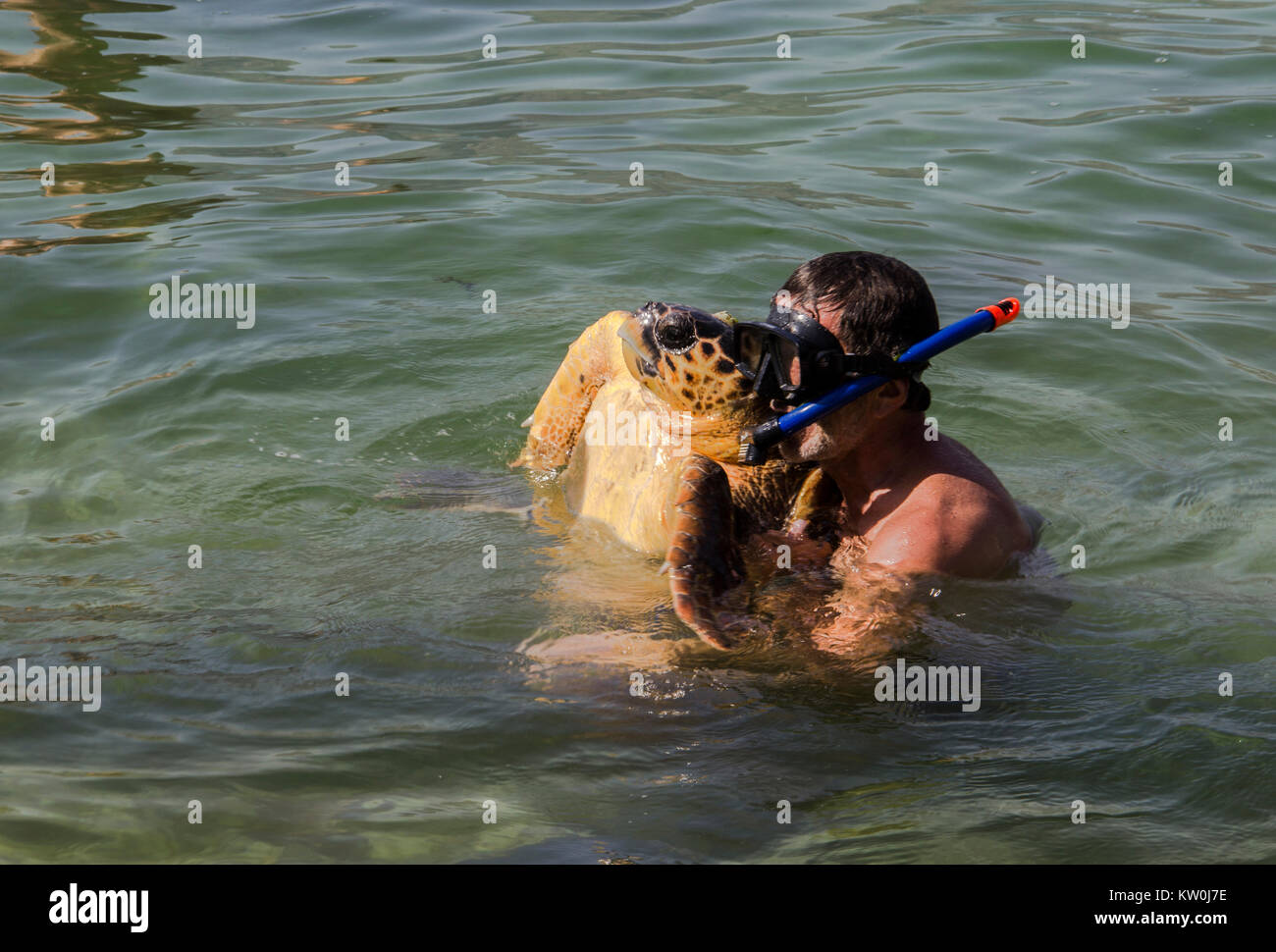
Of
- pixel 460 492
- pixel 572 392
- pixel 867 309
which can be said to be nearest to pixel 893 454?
pixel 867 309

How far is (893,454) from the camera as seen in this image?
3955 millimetres

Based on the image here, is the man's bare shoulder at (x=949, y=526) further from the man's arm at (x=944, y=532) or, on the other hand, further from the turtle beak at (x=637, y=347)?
the turtle beak at (x=637, y=347)

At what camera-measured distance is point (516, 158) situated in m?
8.98

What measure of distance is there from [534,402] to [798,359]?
2505 millimetres

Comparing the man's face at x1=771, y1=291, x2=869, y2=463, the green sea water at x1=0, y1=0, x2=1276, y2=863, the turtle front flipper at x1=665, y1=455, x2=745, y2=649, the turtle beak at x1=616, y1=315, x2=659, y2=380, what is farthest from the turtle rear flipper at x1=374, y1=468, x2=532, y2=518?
the man's face at x1=771, y1=291, x2=869, y2=463

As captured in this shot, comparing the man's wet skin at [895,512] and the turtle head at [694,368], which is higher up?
the turtle head at [694,368]

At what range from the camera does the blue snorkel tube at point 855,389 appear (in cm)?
361

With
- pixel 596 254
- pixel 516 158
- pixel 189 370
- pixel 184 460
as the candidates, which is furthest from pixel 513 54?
pixel 184 460

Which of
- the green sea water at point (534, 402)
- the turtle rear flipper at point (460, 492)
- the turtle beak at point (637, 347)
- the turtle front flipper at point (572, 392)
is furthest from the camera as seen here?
the turtle rear flipper at point (460, 492)

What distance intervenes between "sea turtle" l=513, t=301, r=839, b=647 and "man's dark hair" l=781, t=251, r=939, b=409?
0.29 m

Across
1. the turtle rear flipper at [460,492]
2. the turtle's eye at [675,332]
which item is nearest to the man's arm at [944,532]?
the turtle's eye at [675,332]

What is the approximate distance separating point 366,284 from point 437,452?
1.97m

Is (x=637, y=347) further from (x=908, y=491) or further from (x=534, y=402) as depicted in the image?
(x=534, y=402)
